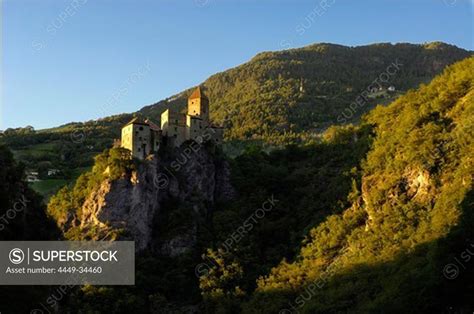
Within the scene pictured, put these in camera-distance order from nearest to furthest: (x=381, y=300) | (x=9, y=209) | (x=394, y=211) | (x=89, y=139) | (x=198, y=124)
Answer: (x=9, y=209)
(x=381, y=300)
(x=394, y=211)
(x=198, y=124)
(x=89, y=139)

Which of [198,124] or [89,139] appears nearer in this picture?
[198,124]

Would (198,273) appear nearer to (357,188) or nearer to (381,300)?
(357,188)

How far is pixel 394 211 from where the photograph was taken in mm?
62062

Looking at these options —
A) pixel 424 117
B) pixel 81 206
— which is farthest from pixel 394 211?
pixel 81 206

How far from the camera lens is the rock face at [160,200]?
72.9m

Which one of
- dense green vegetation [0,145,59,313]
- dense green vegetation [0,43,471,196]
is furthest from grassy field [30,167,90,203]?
dense green vegetation [0,145,59,313]

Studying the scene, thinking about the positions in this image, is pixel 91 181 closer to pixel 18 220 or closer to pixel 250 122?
pixel 18 220

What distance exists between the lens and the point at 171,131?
253 ft

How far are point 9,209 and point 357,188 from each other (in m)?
47.0

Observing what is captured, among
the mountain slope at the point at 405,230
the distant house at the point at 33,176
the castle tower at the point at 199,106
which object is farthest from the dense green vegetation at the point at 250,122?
the mountain slope at the point at 405,230

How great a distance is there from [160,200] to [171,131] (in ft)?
29.4

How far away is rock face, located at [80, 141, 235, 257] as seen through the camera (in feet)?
239

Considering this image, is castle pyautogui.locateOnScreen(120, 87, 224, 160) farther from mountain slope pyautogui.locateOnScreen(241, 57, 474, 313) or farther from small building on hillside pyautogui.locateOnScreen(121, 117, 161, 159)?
mountain slope pyautogui.locateOnScreen(241, 57, 474, 313)

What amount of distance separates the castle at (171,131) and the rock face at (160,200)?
113 cm
